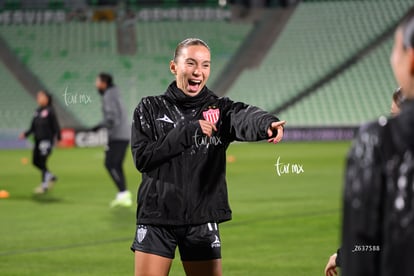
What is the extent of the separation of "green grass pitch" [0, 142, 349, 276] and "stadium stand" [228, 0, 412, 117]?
18.9m

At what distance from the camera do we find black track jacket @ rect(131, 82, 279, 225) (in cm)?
511

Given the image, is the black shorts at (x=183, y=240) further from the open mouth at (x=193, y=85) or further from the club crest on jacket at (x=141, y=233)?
the open mouth at (x=193, y=85)

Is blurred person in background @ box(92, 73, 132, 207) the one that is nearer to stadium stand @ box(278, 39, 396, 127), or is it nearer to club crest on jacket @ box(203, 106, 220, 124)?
club crest on jacket @ box(203, 106, 220, 124)

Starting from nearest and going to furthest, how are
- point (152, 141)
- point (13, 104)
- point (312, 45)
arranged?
point (152, 141) < point (13, 104) < point (312, 45)

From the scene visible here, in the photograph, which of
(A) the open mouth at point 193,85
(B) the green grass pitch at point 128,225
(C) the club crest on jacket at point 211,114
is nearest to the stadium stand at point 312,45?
(B) the green grass pitch at point 128,225

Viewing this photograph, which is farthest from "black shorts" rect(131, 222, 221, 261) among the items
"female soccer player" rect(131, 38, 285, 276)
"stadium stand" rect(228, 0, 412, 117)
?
"stadium stand" rect(228, 0, 412, 117)

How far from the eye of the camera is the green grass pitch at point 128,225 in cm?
979

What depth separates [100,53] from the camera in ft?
142

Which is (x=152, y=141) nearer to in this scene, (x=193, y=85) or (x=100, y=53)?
(x=193, y=85)

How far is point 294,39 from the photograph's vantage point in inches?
1742

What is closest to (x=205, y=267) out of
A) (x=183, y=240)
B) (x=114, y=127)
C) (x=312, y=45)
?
(x=183, y=240)

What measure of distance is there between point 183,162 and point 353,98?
3757 cm

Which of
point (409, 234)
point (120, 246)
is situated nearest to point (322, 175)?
point (120, 246)

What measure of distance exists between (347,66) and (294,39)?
2.93 metres
